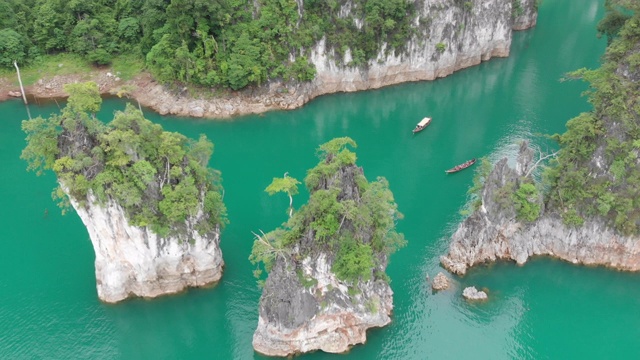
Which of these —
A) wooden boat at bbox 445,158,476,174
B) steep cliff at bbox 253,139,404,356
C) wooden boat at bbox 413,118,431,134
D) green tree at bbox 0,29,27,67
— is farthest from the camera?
green tree at bbox 0,29,27,67

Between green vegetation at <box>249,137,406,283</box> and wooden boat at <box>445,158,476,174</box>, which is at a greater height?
green vegetation at <box>249,137,406,283</box>

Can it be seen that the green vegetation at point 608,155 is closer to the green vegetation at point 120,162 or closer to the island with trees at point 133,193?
the island with trees at point 133,193

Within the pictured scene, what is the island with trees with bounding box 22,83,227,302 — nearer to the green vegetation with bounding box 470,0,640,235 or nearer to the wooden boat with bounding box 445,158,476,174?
the green vegetation with bounding box 470,0,640,235

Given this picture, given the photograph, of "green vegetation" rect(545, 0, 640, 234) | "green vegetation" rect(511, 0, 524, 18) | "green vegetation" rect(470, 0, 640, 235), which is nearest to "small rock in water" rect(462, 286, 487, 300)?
"green vegetation" rect(470, 0, 640, 235)

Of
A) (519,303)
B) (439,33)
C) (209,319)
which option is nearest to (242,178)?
(209,319)

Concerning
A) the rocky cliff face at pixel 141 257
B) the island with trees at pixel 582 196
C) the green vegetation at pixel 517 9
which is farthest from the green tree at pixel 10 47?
the green vegetation at pixel 517 9

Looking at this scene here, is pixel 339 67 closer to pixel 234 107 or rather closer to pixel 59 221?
pixel 234 107
